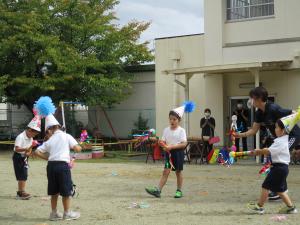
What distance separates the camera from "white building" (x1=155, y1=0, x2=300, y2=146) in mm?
19297

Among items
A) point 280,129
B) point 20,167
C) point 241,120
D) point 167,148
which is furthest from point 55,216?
point 241,120

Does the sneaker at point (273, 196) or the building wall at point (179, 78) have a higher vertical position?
the building wall at point (179, 78)

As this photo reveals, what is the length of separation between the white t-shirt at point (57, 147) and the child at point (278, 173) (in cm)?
284

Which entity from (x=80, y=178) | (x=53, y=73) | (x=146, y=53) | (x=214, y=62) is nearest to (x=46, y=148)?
(x=80, y=178)

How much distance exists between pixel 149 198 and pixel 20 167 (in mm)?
2514

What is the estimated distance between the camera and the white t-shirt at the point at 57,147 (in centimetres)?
841

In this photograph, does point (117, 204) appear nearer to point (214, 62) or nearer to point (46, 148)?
point (46, 148)

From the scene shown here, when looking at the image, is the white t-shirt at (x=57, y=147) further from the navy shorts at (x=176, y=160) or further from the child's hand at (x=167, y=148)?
the navy shorts at (x=176, y=160)

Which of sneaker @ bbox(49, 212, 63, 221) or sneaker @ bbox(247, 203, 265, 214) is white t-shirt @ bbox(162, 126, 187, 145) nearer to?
sneaker @ bbox(247, 203, 265, 214)

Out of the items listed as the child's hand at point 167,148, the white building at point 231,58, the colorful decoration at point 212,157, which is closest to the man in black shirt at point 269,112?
the child's hand at point 167,148

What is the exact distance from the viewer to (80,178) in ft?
46.4

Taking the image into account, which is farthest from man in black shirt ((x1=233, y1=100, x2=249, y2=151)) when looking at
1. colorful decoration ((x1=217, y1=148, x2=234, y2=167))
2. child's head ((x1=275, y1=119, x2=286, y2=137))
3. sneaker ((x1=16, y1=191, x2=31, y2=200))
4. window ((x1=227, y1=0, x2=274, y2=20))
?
child's head ((x1=275, y1=119, x2=286, y2=137))

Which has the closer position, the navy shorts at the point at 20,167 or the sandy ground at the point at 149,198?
the sandy ground at the point at 149,198

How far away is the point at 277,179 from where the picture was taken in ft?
27.9
